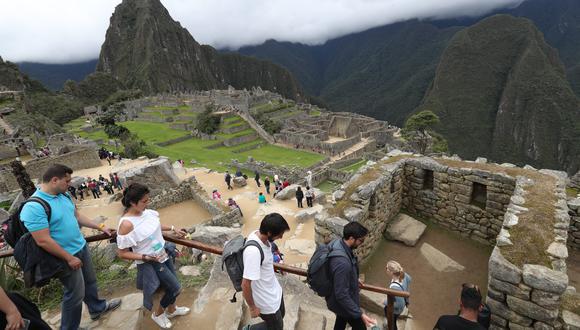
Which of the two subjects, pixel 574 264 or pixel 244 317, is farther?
pixel 574 264

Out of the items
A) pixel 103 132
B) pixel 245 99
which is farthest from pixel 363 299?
pixel 245 99

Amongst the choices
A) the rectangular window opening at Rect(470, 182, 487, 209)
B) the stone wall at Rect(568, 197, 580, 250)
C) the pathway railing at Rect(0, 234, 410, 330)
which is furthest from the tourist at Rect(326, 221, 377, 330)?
the stone wall at Rect(568, 197, 580, 250)

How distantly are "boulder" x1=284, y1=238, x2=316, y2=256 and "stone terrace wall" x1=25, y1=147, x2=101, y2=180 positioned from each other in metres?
18.6

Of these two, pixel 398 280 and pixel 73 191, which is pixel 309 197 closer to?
pixel 398 280

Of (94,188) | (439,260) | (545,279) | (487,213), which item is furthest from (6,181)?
(545,279)

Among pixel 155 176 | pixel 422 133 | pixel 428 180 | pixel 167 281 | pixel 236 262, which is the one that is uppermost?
pixel 236 262

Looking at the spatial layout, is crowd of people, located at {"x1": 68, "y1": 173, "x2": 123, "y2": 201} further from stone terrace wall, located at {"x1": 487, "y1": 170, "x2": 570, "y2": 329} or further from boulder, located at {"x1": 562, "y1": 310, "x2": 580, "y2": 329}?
boulder, located at {"x1": 562, "y1": 310, "x2": 580, "y2": 329}

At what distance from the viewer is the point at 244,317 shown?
160 inches

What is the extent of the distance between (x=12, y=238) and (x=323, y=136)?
46.4 metres

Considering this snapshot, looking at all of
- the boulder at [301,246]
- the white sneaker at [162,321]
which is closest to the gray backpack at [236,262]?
the white sneaker at [162,321]

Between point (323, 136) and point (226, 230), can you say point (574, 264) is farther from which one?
Result: point (323, 136)

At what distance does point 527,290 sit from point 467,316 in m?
1.01

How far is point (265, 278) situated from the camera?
3090mm

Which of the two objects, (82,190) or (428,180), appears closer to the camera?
(428,180)
